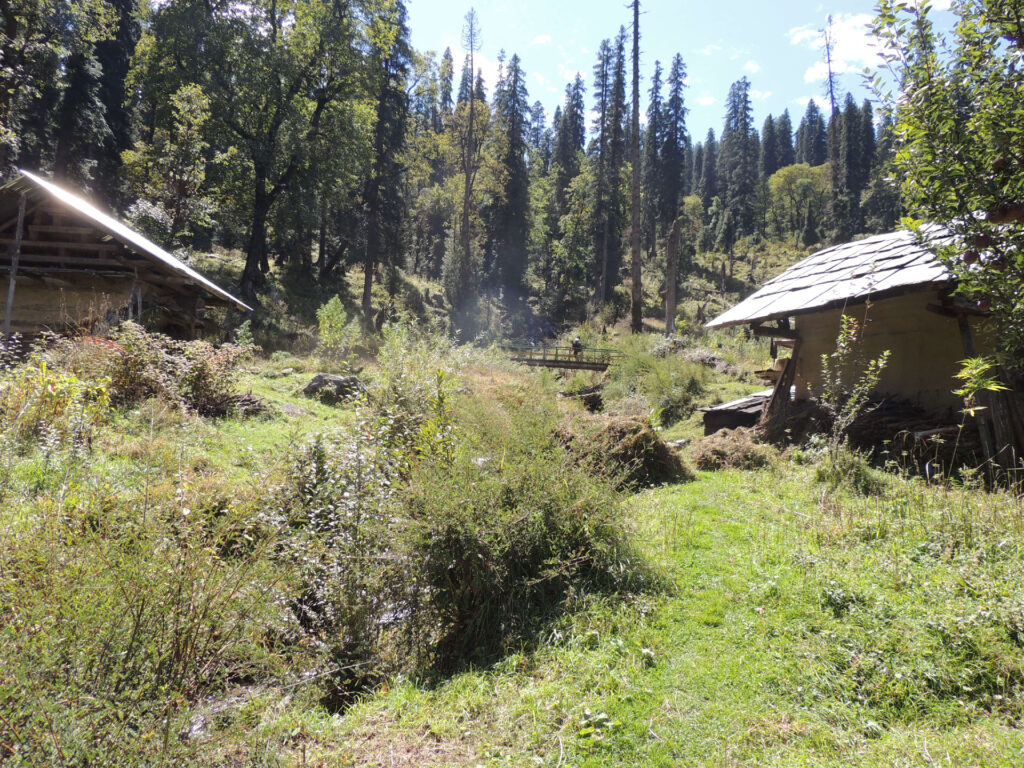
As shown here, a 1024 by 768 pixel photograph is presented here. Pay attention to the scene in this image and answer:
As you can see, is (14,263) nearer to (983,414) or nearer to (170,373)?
(170,373)

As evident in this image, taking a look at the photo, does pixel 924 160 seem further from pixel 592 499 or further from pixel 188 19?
pixel 188 19

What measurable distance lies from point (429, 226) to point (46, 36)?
28849 millimetres

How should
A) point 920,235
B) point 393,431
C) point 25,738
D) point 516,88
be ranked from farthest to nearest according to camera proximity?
Result: point 516,88, point 393,431, point 920,235, point 25,738

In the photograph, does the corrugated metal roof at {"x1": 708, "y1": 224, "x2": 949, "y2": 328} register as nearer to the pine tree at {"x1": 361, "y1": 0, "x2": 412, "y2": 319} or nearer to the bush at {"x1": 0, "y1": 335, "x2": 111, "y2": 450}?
the bush at {"x1": 0, "y1": 335, "x2": 111, "y2": 450}

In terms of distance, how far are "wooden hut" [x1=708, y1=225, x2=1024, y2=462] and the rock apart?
8.64 m

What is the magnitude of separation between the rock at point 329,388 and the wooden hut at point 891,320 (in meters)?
8.64

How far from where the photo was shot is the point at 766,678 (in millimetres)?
2938

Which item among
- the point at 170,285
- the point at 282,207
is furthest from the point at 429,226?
the point at 170,285

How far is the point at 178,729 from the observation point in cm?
235

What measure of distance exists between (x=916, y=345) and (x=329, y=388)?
38.4ft

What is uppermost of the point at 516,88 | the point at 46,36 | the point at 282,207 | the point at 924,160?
the point at 516,88

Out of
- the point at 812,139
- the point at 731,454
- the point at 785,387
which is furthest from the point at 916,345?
the point at 812,139

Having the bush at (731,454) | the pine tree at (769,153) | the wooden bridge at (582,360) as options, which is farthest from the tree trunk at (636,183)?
the pine tree at (769,153)

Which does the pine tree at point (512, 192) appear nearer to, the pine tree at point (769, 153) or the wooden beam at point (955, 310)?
the wooden beam at point (955, 310)
